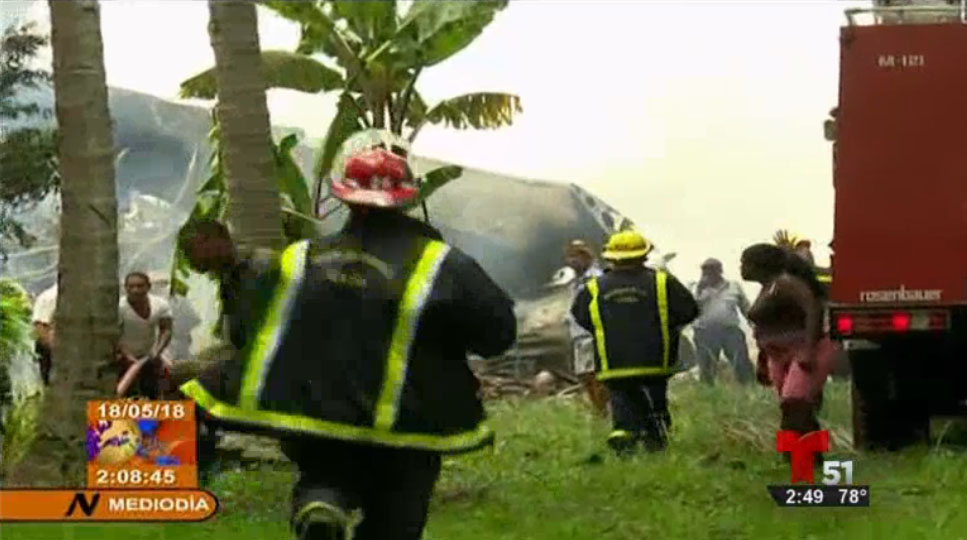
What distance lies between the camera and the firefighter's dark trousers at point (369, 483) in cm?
496

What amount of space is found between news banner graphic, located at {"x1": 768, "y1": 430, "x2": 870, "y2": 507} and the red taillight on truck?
722 mm

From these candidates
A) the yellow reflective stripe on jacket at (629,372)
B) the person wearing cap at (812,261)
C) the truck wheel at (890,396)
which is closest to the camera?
the person wearing cap at (812,261)

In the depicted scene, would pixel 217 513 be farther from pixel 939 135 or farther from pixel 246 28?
pixel 939 135

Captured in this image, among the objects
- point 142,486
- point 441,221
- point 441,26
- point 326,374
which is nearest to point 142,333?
point 142,486

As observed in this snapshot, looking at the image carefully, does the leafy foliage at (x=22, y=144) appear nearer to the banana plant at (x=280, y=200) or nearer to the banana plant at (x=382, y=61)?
the banana plant at (x=280, y=200)

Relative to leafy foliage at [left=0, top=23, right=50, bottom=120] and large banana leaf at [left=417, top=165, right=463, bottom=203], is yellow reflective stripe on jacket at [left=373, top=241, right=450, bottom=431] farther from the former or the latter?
leafy foliage at [left=0, top=23, right=50, bottom=120]

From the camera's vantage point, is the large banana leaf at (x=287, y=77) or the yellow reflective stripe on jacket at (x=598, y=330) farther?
the yellow reflective stripe on jacket at (x=598, y=330)

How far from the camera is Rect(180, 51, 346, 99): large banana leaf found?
6.86m

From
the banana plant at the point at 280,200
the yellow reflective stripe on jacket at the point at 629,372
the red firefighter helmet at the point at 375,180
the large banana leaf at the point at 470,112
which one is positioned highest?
the large banana leaf at the point at 470,112

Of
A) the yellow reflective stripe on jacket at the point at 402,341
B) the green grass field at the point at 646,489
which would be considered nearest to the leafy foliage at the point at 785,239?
the green grass field at the point at 646,489

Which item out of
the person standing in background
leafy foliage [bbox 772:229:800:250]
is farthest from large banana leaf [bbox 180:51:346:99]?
leafy foliage [bbox 772:229:800:250]

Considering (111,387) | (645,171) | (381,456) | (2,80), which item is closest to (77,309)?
(111,387)

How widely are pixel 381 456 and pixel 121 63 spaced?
236cm

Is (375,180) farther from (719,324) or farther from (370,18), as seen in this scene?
(719,324)
